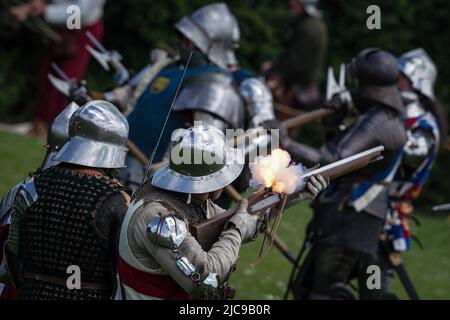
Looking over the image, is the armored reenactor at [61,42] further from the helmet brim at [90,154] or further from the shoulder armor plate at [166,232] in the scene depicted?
the shoulder armor plate at [166,232]

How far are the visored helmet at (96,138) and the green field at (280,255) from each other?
3674mm

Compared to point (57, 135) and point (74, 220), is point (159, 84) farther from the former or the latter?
point (74, 220)

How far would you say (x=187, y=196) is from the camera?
5.13 metres

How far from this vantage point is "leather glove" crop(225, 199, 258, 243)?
5.11 m

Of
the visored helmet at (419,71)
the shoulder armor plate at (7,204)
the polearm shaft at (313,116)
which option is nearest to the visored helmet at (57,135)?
the shoulder armor plate at (7,204)

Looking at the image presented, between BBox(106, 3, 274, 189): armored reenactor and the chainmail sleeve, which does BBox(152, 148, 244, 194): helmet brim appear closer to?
the chainmail sleeve

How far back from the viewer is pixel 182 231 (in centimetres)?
491

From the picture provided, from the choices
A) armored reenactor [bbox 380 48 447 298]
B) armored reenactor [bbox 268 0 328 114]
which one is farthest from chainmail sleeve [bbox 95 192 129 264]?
armored reenactor [bbox 268 0 328 114]

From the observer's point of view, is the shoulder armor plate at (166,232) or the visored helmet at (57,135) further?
the visored helmet at (57,135)

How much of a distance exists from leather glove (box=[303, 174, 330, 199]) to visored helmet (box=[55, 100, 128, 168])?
0.89 m

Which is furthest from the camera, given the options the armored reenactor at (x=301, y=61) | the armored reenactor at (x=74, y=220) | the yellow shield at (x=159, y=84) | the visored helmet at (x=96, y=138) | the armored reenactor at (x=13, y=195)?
the armored reenactor at (x=301, y=61)

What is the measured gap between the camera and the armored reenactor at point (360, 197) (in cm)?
766
